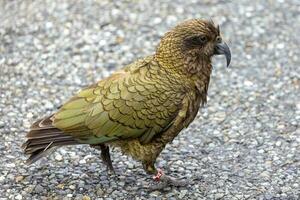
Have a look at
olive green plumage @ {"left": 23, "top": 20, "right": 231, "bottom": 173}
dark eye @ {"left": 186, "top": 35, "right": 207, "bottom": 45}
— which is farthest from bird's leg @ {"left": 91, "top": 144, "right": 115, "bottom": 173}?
dark eye @ {"left": 186, "top": 35, "right": 207, "bottom": 45}

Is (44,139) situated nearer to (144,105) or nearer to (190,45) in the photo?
(144,105)

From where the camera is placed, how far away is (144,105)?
541 centimetres

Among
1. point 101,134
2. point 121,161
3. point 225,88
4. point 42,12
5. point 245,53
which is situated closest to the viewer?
point 101,134

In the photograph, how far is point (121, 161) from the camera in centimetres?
625

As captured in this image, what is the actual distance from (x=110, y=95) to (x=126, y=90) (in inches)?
5.3

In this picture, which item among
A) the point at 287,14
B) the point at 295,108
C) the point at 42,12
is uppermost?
the point at 42,12

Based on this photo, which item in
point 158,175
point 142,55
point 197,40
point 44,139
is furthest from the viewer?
point 142,55

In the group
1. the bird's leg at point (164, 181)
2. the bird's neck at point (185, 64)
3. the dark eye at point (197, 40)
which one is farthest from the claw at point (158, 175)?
the dark eye at point (197, 40)

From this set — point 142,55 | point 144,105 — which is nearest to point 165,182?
point 144,105

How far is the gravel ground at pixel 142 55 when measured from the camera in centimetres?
590

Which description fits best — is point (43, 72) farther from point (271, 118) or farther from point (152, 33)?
point (271, 118)

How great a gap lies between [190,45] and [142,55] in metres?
2.43

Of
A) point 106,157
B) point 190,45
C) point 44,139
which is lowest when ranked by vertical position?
point 106,157

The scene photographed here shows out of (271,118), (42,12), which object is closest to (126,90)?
(271,118)
